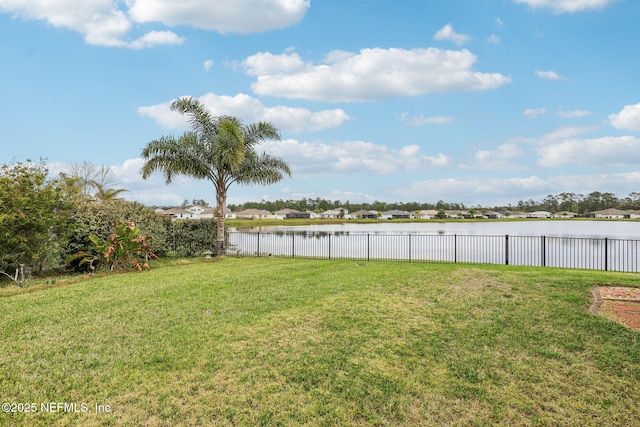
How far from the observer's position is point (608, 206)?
297 feet

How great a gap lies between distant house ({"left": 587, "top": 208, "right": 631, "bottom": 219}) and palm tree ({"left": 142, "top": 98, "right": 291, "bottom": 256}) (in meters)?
92.1

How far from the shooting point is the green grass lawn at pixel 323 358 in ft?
10.8

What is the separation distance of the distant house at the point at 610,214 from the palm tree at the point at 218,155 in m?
92.1

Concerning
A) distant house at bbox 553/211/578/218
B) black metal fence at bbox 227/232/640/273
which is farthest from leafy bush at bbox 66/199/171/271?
distant house at bbox 553/211/578/218

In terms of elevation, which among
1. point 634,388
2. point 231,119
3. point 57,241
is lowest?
point 634,388

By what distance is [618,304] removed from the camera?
20.6 ft

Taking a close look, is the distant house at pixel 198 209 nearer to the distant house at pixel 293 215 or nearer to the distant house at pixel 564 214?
the distant house at pixel 293 215

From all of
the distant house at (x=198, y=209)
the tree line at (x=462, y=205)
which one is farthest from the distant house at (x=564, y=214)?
the distant house at (x=198, y=209)

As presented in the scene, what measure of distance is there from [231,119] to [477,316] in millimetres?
13101

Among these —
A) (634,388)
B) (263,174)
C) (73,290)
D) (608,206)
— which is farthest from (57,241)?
(608,206)

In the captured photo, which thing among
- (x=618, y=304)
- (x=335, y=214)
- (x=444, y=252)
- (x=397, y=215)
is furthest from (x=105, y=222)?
(x=397, y=215)

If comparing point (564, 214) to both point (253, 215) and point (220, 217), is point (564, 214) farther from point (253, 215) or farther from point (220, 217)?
point (220, 217)

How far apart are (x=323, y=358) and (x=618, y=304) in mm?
5452

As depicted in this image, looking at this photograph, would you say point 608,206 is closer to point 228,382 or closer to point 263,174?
point 263,174
